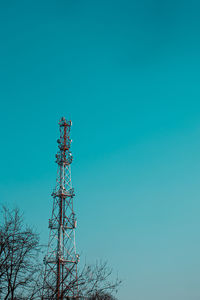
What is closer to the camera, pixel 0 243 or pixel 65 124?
pixel 0 243

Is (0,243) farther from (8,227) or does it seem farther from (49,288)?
(49,288)

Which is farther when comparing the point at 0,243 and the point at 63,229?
the point at 63,229

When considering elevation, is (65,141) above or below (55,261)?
above

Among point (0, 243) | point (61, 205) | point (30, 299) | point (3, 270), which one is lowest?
point (30, 299)

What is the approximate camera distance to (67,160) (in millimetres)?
26406

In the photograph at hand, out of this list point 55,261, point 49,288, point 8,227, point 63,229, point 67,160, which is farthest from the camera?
point 67,160

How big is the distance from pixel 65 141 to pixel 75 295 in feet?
54.4

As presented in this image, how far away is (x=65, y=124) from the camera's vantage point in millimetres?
27375

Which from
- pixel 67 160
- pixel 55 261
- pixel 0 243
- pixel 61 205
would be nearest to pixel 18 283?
pixel 0 243

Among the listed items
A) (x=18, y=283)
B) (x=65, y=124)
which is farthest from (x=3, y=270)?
(x=65, y=124)

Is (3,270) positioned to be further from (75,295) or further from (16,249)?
(75,295)

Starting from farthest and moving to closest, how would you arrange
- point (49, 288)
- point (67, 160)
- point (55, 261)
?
point (67, 160) → point (55, 261) → point (49, 288)

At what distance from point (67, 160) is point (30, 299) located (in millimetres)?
15920

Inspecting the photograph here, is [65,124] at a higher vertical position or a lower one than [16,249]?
higher
